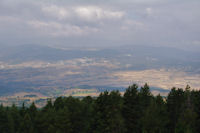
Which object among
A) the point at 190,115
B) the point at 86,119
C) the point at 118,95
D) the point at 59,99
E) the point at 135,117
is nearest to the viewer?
the point at 190,115

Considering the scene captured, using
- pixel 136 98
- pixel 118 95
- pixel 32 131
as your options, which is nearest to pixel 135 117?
pixel 136 98

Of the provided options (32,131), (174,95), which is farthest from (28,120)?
(174,95)

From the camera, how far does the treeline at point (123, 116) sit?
3597 cm

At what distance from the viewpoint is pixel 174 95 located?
4447 cm

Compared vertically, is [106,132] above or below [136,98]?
below

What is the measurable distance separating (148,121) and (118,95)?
528cm

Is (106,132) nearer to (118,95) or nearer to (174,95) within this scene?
(118,95)

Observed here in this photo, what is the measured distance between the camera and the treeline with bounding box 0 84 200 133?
118 ft

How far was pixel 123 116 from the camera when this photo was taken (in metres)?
40.7

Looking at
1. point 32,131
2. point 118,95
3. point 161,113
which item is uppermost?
point 118,95

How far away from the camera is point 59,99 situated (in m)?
56.2

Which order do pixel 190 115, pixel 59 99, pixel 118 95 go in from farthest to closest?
pixel 59 99 < pixel 118 95 < pixel 190 115

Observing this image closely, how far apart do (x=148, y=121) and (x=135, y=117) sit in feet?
15.7

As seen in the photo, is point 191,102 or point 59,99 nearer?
point 191,102
